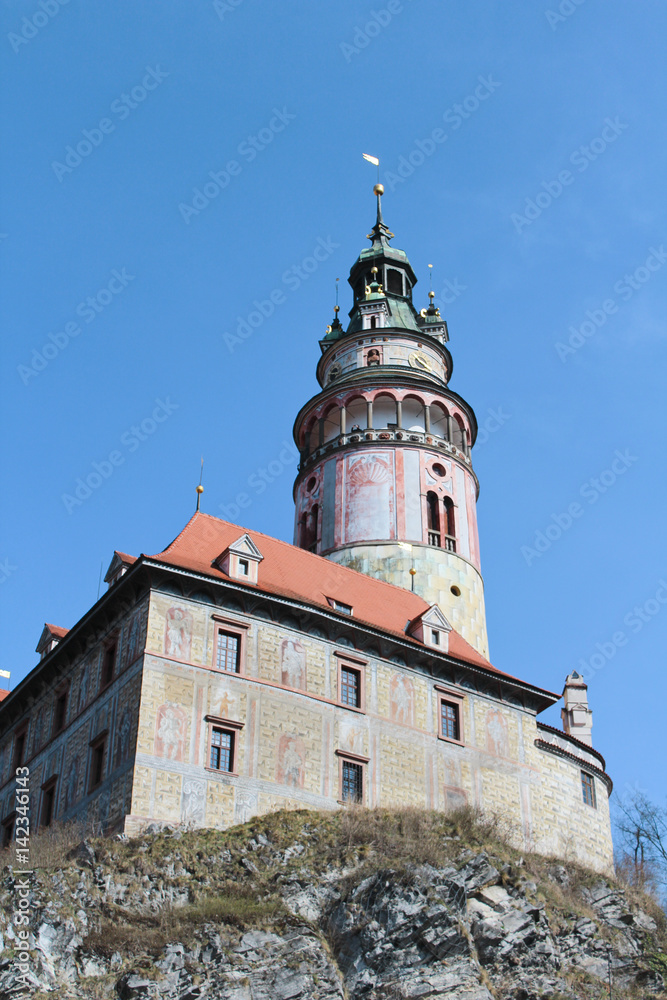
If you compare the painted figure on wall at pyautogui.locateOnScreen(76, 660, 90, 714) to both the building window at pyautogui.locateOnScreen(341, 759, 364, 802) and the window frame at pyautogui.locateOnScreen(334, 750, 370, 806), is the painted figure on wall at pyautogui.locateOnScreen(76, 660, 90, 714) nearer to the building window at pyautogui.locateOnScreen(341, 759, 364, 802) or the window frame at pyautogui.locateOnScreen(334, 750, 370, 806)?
the window frame at pyautogui.locateOnScreen(334, 750, 370, 806)

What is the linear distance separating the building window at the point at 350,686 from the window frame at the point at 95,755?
23.4ft

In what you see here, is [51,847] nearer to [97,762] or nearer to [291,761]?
[97,762]

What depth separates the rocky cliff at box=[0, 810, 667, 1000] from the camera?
2828 centimetres

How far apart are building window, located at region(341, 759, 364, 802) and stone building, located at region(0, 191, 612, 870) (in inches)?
1.9

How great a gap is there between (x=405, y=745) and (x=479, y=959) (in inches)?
337

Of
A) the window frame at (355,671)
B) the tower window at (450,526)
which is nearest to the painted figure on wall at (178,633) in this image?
the window frame at (355,671)

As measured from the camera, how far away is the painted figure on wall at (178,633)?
116 ft

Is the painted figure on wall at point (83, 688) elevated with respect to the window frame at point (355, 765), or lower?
elevated

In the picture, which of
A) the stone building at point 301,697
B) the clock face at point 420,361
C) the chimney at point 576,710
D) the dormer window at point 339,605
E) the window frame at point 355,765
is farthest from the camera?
the clock face at point 420,361

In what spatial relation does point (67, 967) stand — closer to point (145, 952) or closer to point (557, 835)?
point (145, 952)

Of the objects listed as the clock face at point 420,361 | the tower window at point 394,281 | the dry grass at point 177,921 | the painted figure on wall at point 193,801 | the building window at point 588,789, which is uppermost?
the tower window at point 394,281

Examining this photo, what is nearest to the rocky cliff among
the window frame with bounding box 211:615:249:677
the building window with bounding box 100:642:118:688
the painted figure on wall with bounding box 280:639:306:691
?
the painted figure on wall with bounding box 280:639:306:691

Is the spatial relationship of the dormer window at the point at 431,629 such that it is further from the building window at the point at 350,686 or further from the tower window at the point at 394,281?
the tower window at the point at 394,281

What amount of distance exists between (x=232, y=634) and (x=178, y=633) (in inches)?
71.8
